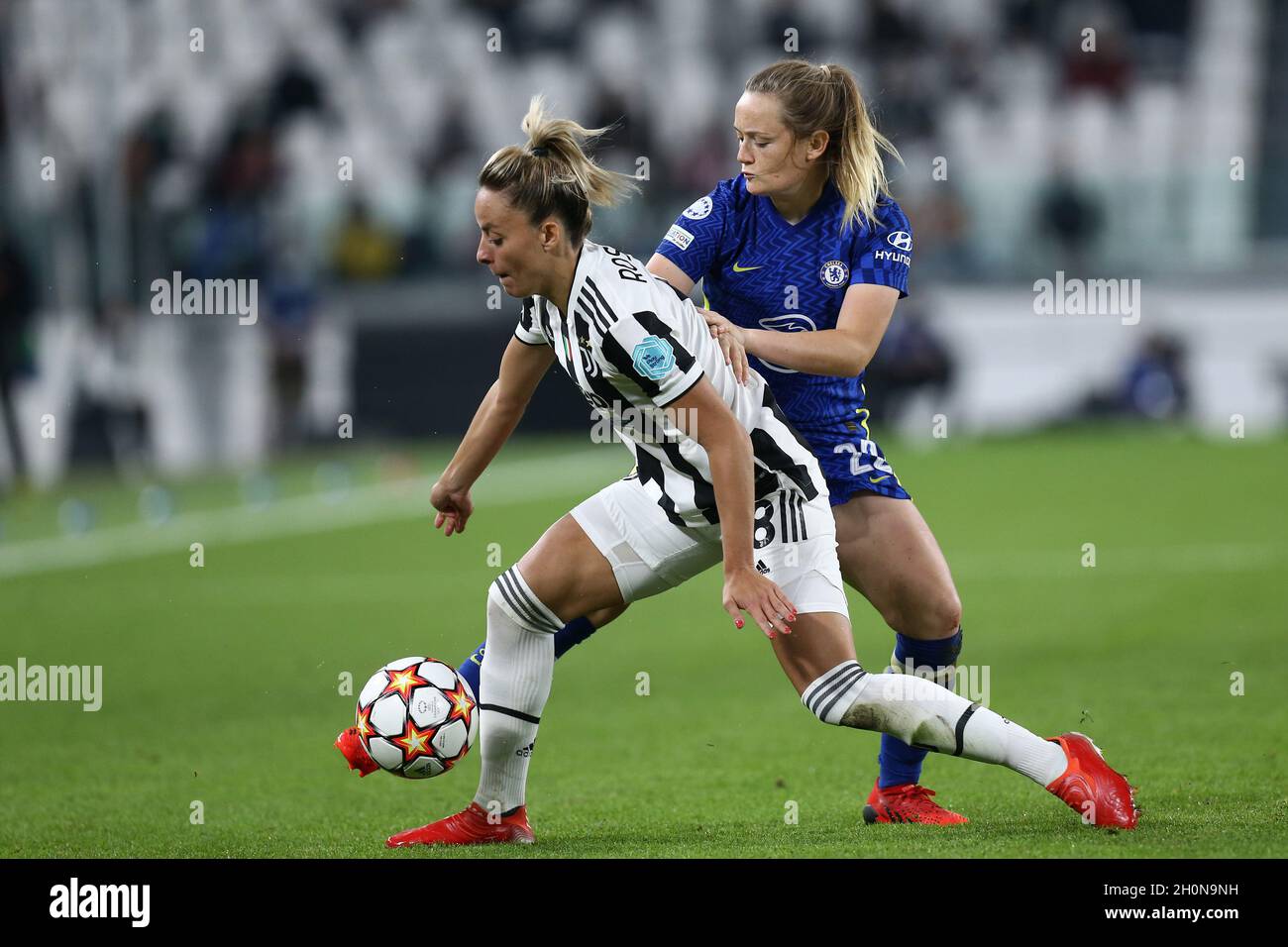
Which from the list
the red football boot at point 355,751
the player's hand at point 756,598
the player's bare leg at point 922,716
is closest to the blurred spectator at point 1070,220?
the player's bare leg at point 922,716

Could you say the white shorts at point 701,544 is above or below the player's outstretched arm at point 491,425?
below

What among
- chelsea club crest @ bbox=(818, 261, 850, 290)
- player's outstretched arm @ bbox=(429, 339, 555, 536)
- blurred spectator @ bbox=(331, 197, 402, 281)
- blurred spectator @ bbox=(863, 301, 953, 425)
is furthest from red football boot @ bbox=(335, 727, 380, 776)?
blurred spectator @ bbox=(331, 197, 402, 281)

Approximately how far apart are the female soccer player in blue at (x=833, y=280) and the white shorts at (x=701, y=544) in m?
0.29

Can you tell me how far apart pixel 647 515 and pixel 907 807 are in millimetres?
1235

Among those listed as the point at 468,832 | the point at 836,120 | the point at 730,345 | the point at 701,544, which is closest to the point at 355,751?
the point at 468,832

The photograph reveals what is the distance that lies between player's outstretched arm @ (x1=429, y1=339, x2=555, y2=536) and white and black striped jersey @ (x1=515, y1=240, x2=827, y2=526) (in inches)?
3.7

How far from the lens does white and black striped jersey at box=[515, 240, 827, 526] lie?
4.48 metres

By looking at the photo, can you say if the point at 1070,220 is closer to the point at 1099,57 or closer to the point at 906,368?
the point at 1099,57

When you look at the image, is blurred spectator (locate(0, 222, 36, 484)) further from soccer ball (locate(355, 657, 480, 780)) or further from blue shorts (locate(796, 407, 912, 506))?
blue shorts (locate(796, 407, 912, 506))

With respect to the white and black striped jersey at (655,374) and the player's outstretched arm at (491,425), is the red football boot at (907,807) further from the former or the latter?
the player's outstretched arm at (491,425)

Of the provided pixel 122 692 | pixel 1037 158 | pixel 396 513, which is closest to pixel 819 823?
pixel 122 692

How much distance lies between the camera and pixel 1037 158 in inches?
954

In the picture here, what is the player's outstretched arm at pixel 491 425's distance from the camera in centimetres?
514

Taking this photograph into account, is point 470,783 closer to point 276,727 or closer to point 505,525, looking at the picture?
point 276,727
